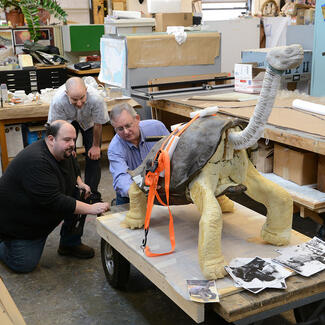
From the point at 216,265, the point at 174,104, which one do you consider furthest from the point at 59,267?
the point at 174,104

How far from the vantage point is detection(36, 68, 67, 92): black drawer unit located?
6777 millimetres

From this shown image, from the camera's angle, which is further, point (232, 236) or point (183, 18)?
point (183, 18)

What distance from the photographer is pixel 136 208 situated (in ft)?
8.39

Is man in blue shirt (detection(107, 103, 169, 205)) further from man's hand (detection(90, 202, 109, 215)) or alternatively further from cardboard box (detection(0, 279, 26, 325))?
cardboard box (detection(0, 279, 26, 325))

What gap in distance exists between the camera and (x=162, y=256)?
88.8 inches

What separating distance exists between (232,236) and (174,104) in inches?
95.2

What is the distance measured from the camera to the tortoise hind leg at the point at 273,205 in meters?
2.23

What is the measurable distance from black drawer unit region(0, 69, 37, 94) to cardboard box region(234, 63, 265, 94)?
3.17 metres

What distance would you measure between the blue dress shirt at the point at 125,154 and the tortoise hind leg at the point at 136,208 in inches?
18.6

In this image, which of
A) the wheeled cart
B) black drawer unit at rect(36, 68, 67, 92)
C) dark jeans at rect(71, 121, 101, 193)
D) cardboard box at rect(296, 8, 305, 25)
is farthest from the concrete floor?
cardboard box at rect(296, 8, 305, 25)

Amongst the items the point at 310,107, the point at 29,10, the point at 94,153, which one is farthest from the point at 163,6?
the point at 310,107

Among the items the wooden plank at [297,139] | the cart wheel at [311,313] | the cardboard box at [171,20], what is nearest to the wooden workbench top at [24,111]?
the cardboard box at [171,20]

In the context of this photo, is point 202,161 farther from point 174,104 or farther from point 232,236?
point 174,104

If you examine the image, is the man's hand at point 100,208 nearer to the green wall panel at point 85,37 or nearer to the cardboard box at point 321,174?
the cardboard box at point 321,174
